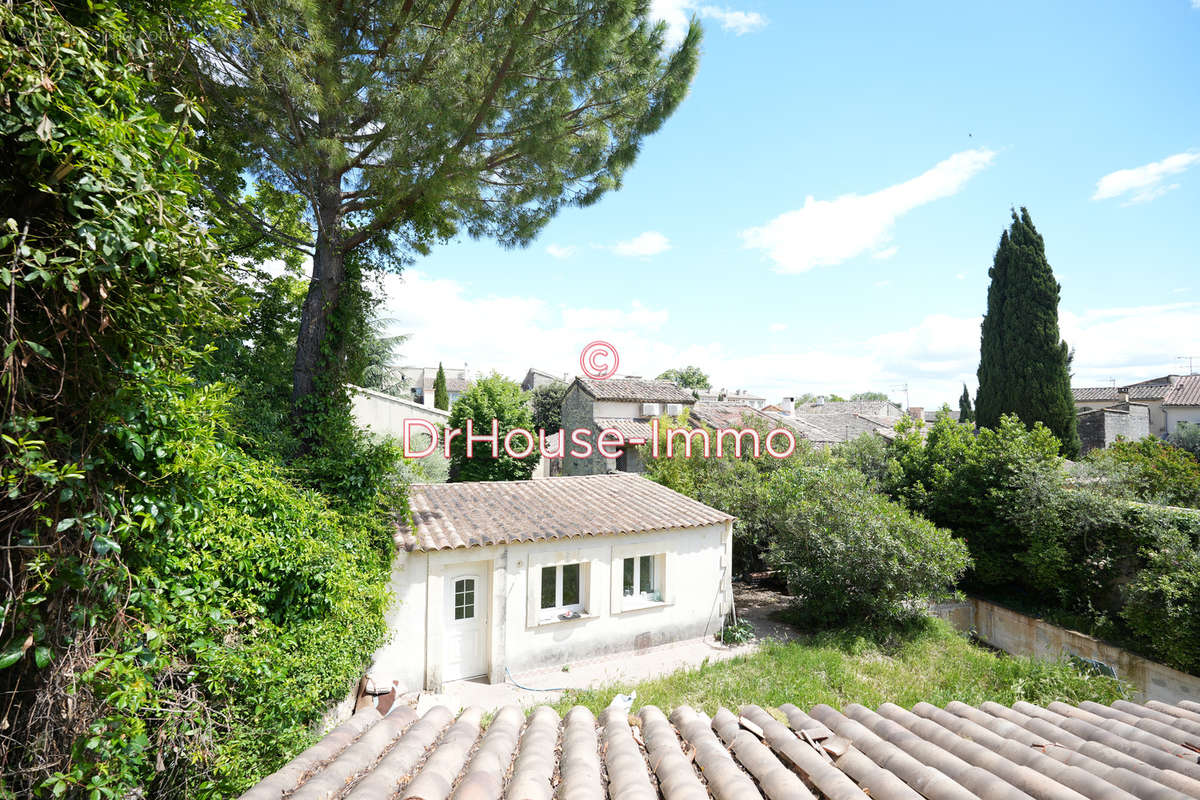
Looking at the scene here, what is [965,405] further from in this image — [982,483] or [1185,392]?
[982,483]

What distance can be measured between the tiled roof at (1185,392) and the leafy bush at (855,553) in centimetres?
3083

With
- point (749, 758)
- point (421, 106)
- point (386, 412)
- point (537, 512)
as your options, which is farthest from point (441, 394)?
point (749, 758)

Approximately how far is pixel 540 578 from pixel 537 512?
5.03 ft

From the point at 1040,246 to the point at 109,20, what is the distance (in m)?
28.9

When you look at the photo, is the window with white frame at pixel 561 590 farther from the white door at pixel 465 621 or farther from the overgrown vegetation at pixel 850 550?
the overgrown vegetation at pixel 850 550

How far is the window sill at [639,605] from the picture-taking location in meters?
11.8

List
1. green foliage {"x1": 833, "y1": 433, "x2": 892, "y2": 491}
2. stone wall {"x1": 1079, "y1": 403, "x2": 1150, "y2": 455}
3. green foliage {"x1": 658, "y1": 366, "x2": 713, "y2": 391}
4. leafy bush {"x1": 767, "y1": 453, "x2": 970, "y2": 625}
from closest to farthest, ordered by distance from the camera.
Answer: leafy bush {"x1": 767, "y1": 453, "x2": 970, "y2": 625} < green foliage {"x1": 833, "y1": 433, "x2": 892, "y2": 491} < stone wall {"x1": 1079, "y1": 403, "x2": 1150, "y2": 455} < green foliage {"x1": 658, "y1": 366, "x2": 713, "y2": 391}

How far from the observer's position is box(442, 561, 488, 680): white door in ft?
34.1

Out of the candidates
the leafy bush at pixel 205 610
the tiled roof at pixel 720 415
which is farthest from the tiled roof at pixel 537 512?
the tiled roof at pixel 720 415

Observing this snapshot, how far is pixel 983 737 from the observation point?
384 cm

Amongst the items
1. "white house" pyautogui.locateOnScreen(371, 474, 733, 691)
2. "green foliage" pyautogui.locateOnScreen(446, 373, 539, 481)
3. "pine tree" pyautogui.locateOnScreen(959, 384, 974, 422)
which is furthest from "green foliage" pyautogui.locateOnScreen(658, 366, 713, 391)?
"white house" pyautogui.locateOnScreen(371, 474, 733, 691)

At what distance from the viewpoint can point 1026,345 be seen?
22031 millimetres

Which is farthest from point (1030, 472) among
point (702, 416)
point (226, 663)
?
point (226, 663)

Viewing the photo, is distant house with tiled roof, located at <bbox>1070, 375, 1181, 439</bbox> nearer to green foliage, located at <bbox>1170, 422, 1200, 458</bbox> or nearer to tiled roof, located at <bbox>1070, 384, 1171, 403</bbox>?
tiled roof, located at <bbox>1070, 384, 1171, 403</bbox>
